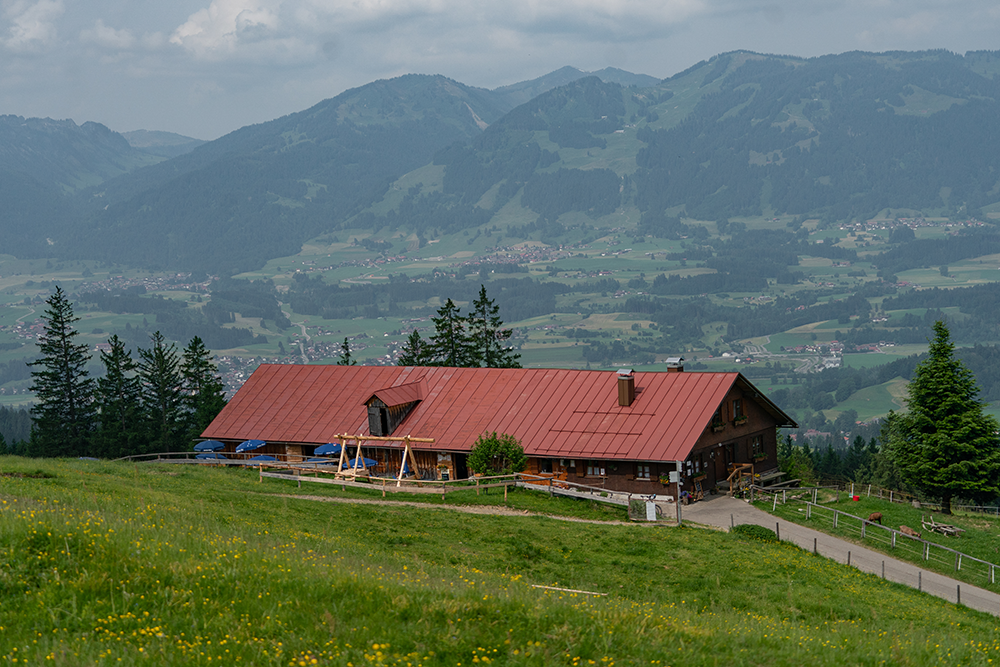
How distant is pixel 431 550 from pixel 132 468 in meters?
23.3

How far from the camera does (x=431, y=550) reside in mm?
27984

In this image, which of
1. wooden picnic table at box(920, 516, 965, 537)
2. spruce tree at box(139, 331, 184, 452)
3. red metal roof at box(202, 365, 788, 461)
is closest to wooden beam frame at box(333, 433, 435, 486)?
red metal roof at box(202, 365, 788, 461)

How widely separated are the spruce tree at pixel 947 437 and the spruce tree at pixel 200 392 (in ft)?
189

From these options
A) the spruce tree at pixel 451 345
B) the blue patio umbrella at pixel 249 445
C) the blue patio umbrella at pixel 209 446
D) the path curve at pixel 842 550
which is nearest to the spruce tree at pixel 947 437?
the path curve at pixel 842 550

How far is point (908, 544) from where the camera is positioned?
39.0m

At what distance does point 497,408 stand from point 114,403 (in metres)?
45.1

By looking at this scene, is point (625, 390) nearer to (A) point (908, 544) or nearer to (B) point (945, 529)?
(A) point (908, 544)

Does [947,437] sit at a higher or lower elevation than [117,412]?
lower

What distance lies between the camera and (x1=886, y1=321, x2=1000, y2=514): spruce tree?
49.7 metres

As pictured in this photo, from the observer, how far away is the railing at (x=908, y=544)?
118 feet

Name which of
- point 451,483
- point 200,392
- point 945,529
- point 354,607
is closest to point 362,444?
point 451,483

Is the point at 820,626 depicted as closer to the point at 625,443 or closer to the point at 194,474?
the point at 625,443

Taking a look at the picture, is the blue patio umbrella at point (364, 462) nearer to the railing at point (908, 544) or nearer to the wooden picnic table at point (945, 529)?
the railing at point (908, 544)

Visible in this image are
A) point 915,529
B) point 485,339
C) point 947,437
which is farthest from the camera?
point 485,339
